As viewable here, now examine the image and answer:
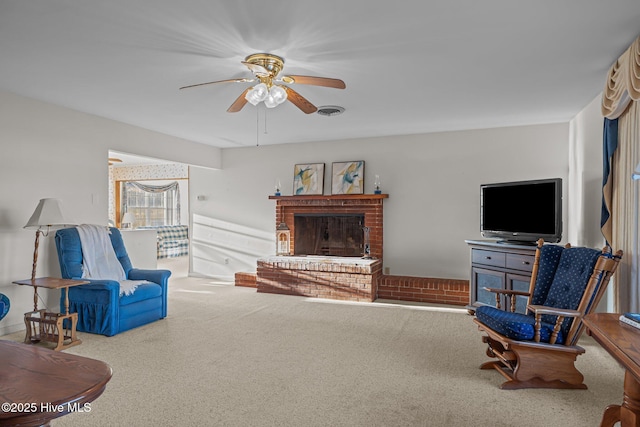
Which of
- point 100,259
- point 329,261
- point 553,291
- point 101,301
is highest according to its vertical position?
point 100,259

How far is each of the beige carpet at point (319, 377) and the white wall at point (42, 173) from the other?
0.67 m

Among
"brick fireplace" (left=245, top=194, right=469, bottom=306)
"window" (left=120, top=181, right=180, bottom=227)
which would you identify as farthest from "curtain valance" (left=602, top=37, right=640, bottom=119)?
"window" (left=120, top=181, right=180, bottom=227)

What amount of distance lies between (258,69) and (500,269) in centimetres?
320

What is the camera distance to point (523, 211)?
425 centimetres

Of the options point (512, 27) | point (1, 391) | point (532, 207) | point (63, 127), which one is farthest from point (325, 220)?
point (1, 391)

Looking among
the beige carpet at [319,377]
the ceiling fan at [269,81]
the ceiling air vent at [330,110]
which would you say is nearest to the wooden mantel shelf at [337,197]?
the ceiling air vent at [330,110]

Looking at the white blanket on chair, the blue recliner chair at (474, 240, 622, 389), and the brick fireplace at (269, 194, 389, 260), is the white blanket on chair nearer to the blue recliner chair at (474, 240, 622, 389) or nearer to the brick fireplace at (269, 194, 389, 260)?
the brick fireplace at (269, 194, 389, 260)

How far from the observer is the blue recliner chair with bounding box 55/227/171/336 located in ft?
12.4

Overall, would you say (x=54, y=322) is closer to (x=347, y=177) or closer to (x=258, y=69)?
(x=258, y=69)

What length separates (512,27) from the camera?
2461 mm

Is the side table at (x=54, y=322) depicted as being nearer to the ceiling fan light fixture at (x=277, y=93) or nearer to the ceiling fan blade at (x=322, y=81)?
the ceiling fan light fixture at (x=277, y=93)

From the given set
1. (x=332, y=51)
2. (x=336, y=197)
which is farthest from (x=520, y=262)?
(x=336, y=197)

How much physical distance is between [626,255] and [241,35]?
322cm

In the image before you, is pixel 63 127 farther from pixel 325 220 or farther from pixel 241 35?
pixel 325 220
